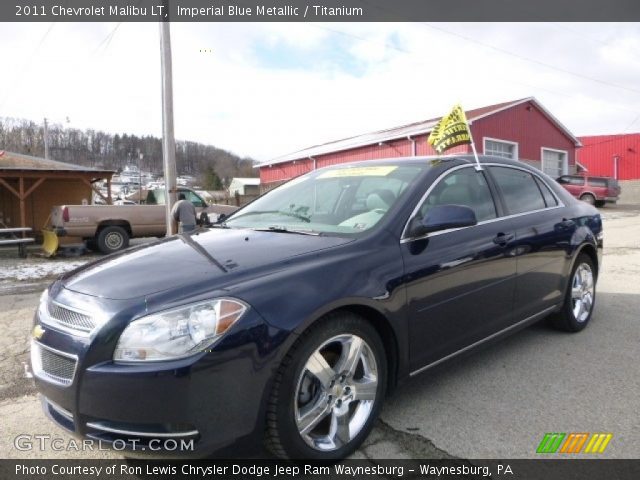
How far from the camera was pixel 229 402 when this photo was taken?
2.10 m

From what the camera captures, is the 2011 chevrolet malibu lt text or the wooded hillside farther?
the wooded hillside

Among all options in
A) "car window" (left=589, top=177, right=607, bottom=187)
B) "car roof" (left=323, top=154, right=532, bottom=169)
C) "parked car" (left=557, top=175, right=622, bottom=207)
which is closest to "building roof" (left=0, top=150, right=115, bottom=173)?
"car roof" (left=323, top=154, right=532, bottom=169)

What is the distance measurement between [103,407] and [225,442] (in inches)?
20.8

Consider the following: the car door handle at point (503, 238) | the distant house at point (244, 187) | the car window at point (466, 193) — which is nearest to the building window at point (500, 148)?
the car window at point (466, 193)

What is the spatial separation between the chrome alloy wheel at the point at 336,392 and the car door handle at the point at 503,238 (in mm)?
1409

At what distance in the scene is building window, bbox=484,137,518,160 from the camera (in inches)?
938

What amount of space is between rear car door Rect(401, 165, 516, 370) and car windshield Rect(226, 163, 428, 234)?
0.24 meters

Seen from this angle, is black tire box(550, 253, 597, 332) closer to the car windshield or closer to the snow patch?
the car windshield

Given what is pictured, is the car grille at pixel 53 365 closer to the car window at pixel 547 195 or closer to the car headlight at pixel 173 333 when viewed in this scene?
the car headlight at pixel 173 333

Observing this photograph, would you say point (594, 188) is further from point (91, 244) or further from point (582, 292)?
point (582, 292)

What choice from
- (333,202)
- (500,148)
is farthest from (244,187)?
(333,202)

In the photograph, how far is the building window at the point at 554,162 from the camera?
27844mm


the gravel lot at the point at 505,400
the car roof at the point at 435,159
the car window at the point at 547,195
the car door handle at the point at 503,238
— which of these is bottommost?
→ the gravel lot at the point at 505,400

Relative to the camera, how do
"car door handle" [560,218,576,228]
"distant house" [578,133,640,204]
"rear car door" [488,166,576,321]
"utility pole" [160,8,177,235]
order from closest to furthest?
1. "rear car door" [488,166,576,321]
2. "car door handle" [560,218,576,228]
3. "utility pole" [160,8,177,235]
4. "distant house" [578,133,640,204]
